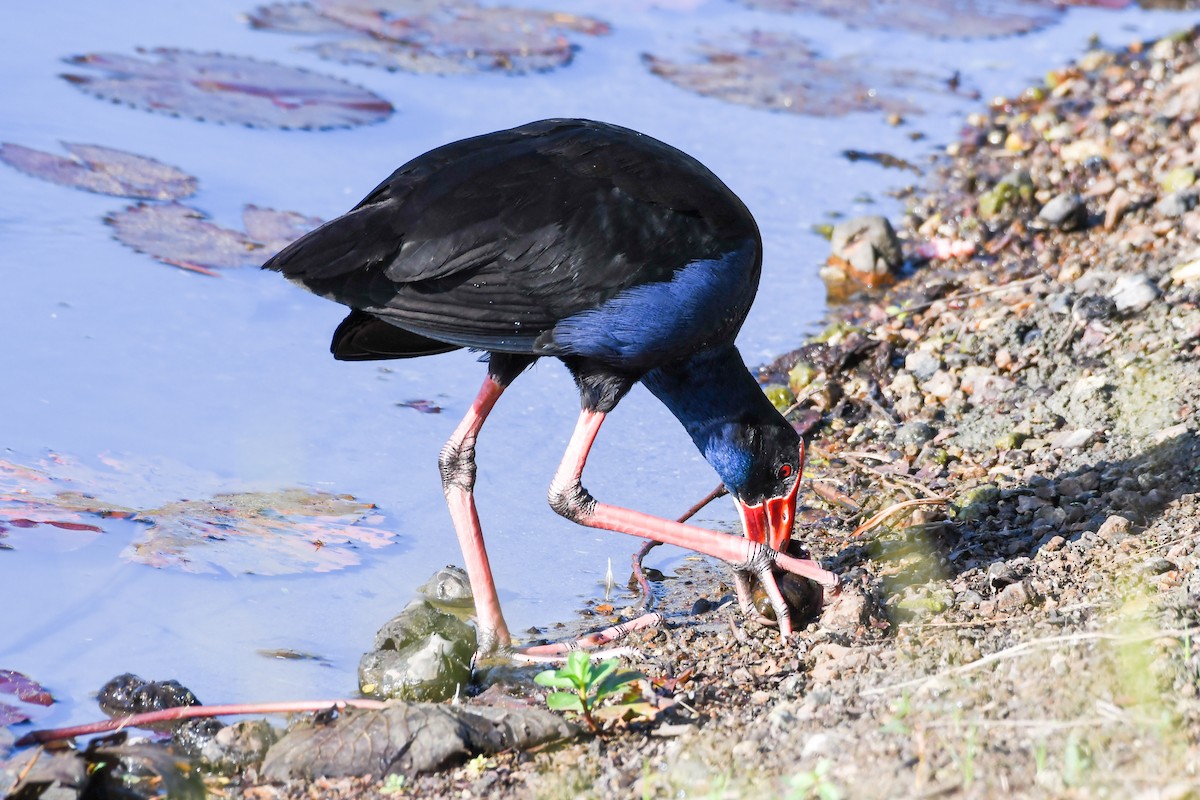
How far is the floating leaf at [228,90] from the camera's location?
701 centimetres

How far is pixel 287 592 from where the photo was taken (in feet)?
12.6

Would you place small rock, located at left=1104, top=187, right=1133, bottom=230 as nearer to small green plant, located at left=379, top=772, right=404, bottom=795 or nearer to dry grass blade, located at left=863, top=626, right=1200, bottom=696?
dry grass blade, located at left=863, top=626, right=1200, bottom=696

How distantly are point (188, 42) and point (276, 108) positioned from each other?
3.75 ft

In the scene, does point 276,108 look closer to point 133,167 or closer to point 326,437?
point 133,167

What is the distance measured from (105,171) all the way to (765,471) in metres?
3.71

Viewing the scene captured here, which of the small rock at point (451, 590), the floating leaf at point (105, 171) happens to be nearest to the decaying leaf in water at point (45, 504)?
the small rock at point (451, 590)

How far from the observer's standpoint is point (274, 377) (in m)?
4.97

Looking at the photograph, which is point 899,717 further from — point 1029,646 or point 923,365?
point 923,365

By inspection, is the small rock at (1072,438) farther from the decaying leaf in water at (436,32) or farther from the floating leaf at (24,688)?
the decaying leaf in water at (436,32)

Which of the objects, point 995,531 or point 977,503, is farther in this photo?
point 977,503

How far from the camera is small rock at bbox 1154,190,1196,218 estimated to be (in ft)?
18.9

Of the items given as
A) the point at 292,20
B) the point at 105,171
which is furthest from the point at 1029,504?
the point at 292,20

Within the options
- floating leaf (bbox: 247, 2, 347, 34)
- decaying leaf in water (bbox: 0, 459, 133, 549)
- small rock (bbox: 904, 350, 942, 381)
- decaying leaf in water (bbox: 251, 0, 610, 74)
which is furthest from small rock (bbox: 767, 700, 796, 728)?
floating leaf (bbox: 247, 2, 347, 34)

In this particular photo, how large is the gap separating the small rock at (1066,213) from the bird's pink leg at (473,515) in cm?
326
